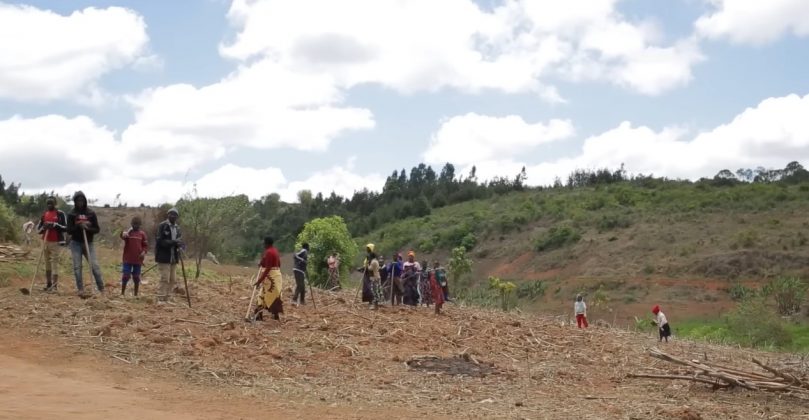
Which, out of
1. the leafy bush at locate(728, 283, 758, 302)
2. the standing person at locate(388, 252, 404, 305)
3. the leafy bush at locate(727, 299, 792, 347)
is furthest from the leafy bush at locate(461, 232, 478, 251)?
the standing person at locate(388, 252, 404, 305)

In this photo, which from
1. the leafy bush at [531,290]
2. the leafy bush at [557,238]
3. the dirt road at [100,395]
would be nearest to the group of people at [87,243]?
the dirt road at [100,395]

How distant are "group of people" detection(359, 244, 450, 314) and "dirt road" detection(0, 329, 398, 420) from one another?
8069mm

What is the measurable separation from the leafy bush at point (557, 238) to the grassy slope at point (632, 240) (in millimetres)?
109

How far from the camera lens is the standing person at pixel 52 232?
12.9m

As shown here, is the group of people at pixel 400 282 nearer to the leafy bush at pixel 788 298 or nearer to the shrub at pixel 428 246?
the leafy bush at pixel 788 298

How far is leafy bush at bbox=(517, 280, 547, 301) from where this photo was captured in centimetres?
4388

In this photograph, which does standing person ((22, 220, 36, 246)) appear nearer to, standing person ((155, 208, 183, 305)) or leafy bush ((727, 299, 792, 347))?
standing person ((155, 208, 183, 305))

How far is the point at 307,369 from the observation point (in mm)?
10883

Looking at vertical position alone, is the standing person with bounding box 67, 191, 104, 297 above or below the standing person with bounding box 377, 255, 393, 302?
above

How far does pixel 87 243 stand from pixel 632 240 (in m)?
43.1

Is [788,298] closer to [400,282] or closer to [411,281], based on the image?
[411,281]

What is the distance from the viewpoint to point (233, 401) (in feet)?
29.2

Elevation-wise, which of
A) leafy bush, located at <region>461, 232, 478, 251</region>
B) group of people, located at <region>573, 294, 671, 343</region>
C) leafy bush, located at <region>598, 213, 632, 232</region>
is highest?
leafy bush, located at <region>598, 213, 632, 232</region>

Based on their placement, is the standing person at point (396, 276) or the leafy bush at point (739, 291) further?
the leafy bush at point (739, 291)
